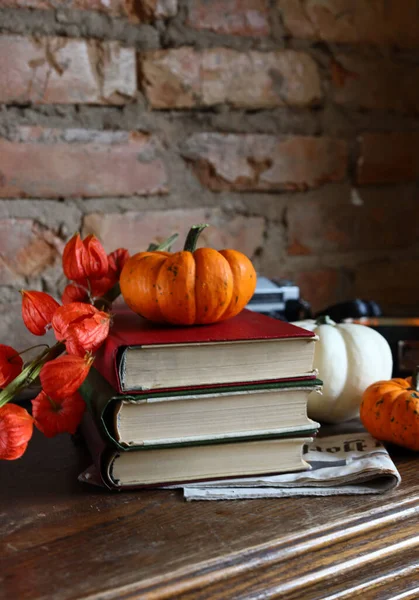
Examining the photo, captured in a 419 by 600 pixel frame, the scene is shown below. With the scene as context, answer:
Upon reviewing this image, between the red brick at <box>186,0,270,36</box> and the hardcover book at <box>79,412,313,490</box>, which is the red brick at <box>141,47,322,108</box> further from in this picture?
the hardcover book at <box>79,412,313,490</box>

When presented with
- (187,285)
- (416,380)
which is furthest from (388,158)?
(187,285)

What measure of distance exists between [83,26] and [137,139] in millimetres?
182

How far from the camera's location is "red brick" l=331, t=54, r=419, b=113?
1.21m

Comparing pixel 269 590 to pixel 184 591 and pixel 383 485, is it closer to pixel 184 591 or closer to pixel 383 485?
pixel 184 591

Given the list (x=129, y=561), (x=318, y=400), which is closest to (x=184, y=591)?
(x=129, y=561)

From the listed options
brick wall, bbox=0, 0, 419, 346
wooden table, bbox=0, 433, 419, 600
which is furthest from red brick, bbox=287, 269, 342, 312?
wooden table, bbox=0, 433, 419, 600

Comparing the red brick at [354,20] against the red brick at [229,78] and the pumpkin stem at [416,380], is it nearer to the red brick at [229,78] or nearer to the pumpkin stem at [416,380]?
the red brick at [229,78]

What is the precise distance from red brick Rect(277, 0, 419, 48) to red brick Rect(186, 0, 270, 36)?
45 millimetres

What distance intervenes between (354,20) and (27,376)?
915 mm

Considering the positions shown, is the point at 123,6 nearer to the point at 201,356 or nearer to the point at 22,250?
the point at 22,250

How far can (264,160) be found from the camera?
1.16 metres

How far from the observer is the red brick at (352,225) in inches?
47.9

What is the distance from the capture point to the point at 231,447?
0.64 metres

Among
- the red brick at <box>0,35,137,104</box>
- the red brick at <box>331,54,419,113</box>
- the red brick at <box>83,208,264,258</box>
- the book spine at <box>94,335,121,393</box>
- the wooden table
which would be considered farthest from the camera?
the red brick at <box>331,54,419,113</box>
